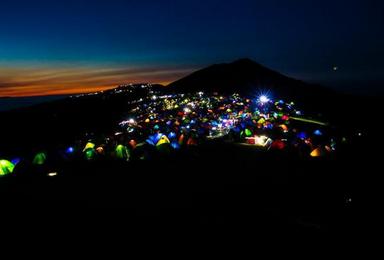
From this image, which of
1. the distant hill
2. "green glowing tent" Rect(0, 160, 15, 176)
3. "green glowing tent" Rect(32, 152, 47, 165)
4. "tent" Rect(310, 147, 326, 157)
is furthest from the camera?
the distant hill

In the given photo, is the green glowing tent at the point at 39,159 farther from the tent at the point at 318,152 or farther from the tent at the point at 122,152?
the tent at the point at 318,152

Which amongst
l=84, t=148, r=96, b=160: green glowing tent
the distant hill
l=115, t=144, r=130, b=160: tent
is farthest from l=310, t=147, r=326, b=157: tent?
the distant hill

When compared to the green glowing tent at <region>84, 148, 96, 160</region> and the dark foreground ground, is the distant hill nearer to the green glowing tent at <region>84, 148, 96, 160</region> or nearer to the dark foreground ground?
the green glowing tent at <region>84, 148, 96, 160</region>

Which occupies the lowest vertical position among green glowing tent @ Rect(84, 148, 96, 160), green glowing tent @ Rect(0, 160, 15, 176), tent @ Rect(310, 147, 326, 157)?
tent @ Rect(310, 147, 326, 157)

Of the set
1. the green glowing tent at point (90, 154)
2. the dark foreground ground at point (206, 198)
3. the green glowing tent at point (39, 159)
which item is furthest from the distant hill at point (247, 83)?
the green glowing tent at point (39, 159)

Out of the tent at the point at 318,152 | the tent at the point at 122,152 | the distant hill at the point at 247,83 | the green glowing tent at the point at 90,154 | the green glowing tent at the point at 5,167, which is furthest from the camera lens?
the distant hill at the point at 247,83

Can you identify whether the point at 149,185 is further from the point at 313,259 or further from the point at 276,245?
the point at 313,259
